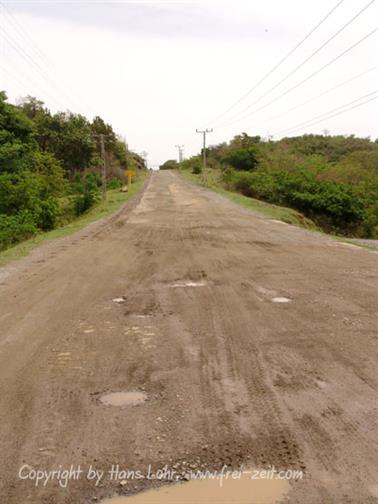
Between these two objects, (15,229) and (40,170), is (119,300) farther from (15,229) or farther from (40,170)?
(40,170)

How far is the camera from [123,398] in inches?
195

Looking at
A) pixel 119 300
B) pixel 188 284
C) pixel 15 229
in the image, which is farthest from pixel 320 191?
pixel 119 300

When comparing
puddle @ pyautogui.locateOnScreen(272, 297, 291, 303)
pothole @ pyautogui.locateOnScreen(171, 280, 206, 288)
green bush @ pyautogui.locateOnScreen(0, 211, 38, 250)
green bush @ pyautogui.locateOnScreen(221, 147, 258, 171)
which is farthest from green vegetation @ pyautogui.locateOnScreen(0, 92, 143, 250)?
green bush @ pyautogui.locateOnScreen(221, 147, 258, 171)

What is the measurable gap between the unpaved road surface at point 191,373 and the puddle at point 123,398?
6 cm

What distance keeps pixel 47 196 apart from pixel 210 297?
23891 millimetres

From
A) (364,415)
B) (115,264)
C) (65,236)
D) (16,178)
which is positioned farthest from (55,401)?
(16,178)

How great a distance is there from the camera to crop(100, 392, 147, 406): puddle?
15.9ft

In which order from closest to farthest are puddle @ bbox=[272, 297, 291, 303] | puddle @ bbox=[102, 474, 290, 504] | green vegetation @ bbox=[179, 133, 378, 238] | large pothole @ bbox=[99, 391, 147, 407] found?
puddle @ bbox=[102, 474, 290, 504]
large pothole @ bbox=[99, 391, 147, 407]
puddle @ bbox=[272, 297, 291, 303]
green vegetation @ bbox=[179, 133, 378, 238]

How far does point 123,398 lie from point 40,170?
3246 centimetres

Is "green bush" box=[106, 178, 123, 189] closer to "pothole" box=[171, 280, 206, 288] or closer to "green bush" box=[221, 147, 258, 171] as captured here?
"green bush" box=[221, 147, 258, 171]

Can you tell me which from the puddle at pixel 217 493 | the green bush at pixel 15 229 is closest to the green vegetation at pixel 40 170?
the green bush at pixel 15 229

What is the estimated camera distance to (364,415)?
15.1 feet

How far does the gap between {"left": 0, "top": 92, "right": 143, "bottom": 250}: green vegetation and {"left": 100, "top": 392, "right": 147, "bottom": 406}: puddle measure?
16.9 metres

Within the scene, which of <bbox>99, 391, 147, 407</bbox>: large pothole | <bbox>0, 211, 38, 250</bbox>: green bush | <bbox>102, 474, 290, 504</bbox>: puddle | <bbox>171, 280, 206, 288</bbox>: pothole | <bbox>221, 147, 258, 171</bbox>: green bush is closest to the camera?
<bbox>102, 474, 290, 504</bbox>: puddle
